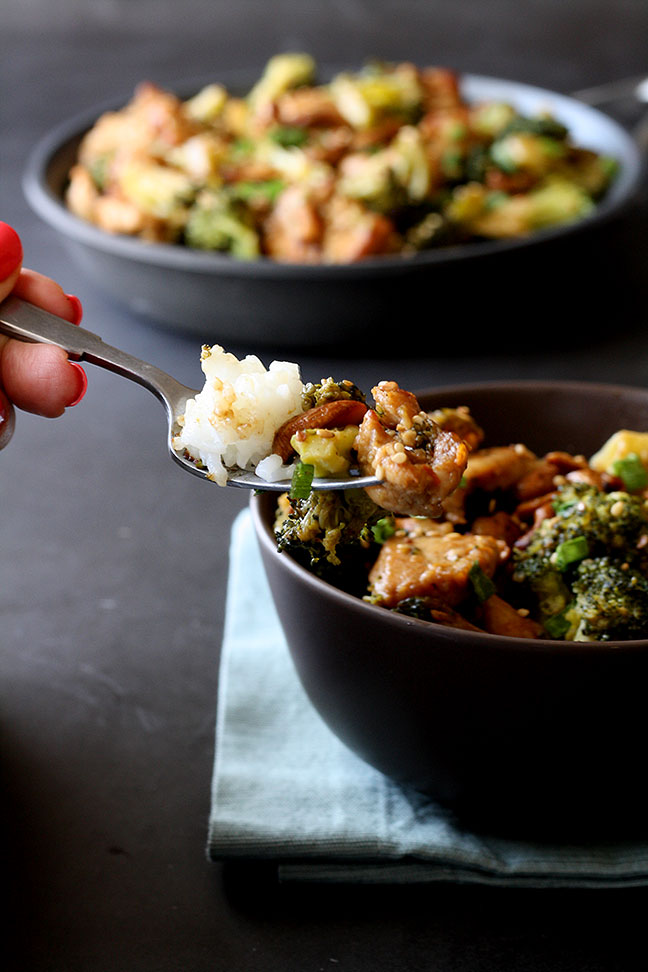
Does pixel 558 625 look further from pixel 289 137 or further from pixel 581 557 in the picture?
pixel 289 137

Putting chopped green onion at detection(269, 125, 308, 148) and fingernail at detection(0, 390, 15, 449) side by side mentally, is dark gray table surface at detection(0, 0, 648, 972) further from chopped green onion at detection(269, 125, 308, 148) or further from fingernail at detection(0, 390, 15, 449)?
chopped green onion at detection(269, 125, 308, 148)

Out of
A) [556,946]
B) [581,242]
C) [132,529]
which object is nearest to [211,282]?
[132,529]

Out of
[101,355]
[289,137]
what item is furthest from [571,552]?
[289,137]

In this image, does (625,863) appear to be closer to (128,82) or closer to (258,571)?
(258,571)

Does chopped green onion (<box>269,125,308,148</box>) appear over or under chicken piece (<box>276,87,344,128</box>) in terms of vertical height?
under

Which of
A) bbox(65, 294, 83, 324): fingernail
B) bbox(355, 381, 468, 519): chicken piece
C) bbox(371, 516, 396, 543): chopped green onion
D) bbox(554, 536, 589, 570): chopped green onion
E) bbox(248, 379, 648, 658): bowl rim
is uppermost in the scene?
bbox(355, 381, 468, 519): chicken piece

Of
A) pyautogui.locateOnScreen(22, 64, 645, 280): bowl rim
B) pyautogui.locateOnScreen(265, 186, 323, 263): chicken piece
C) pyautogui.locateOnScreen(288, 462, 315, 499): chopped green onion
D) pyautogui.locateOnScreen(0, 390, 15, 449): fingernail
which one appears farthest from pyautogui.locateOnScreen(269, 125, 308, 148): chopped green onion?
pyautogui.locateOnScreen(288, 462, 315, 499): chopped green onion

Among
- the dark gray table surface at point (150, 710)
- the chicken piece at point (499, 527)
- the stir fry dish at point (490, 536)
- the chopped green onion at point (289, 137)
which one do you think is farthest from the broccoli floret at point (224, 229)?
the chicken piece at point (499, 527)
